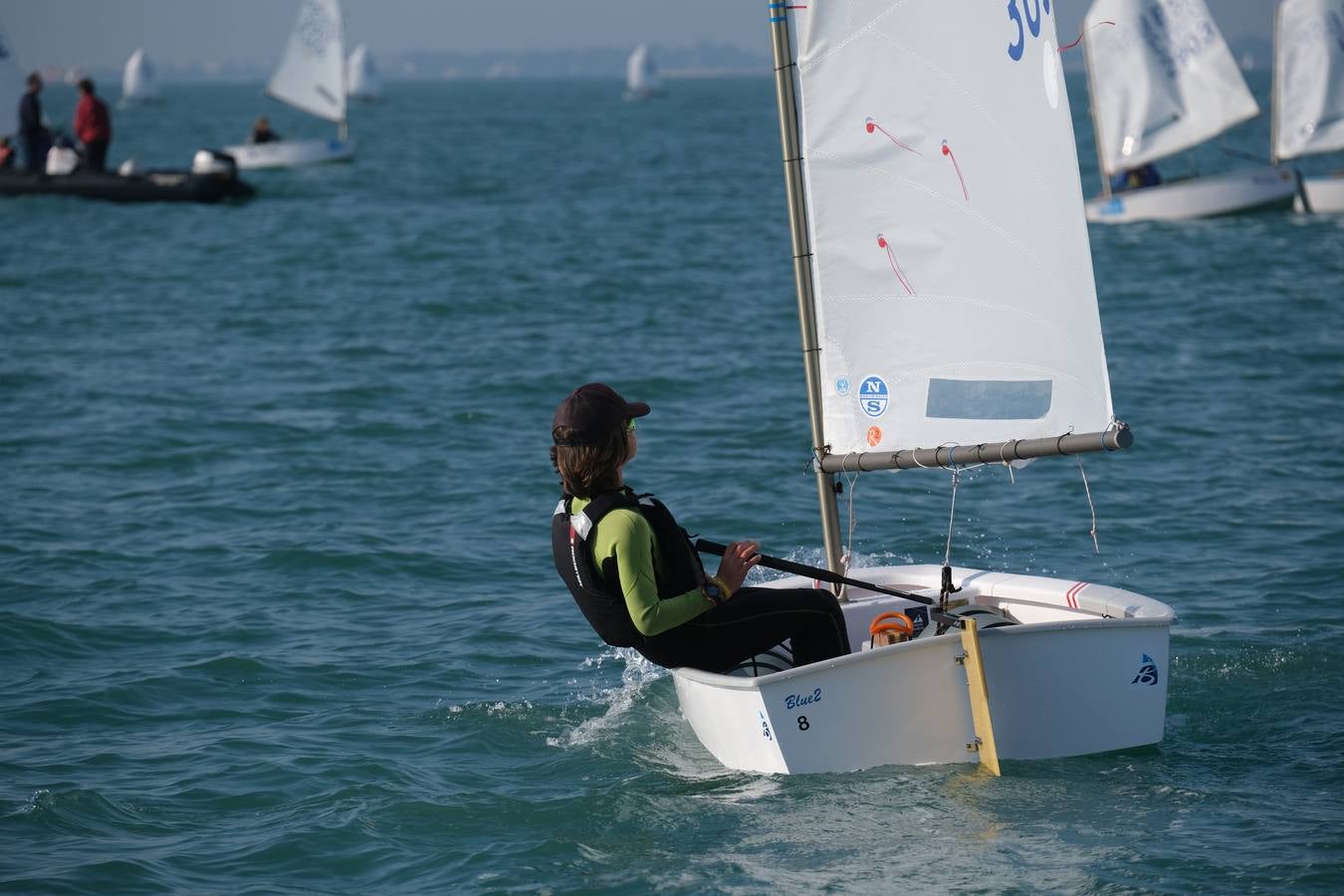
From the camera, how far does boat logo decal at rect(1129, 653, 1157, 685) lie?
493cm

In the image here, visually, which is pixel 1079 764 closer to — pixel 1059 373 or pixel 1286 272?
pixel 1059 373

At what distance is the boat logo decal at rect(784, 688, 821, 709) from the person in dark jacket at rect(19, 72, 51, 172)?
72.1 feet

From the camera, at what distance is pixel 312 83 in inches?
1380

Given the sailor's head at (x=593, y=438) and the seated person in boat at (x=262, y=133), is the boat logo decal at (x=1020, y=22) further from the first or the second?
the seated person in boat at (x=262, y=133)

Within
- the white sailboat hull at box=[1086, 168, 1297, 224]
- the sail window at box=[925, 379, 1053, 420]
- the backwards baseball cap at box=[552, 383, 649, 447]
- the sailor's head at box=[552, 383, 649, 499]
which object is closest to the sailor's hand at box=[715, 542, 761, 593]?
the sailor's head at box=[552, 383, 649, 499]

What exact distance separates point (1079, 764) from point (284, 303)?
43.2ft

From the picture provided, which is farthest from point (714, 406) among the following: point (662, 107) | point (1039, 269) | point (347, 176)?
point (662, 107)

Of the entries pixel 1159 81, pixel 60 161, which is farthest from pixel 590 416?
pixel 60 161

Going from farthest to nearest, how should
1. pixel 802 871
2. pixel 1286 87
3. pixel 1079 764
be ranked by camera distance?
pixel 1286 87
pixel 1079 764
pixel 802 871

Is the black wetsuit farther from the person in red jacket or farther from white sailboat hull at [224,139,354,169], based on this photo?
white sailboat hull at [224,139,354,169]

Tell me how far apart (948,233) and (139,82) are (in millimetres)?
95284

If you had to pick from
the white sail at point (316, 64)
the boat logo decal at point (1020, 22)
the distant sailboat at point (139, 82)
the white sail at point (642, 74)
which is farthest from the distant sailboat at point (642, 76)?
the boat logo decal at point (1020, 22)

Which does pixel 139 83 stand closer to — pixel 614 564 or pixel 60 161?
pixel 60 161

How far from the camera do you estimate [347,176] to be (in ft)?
107
